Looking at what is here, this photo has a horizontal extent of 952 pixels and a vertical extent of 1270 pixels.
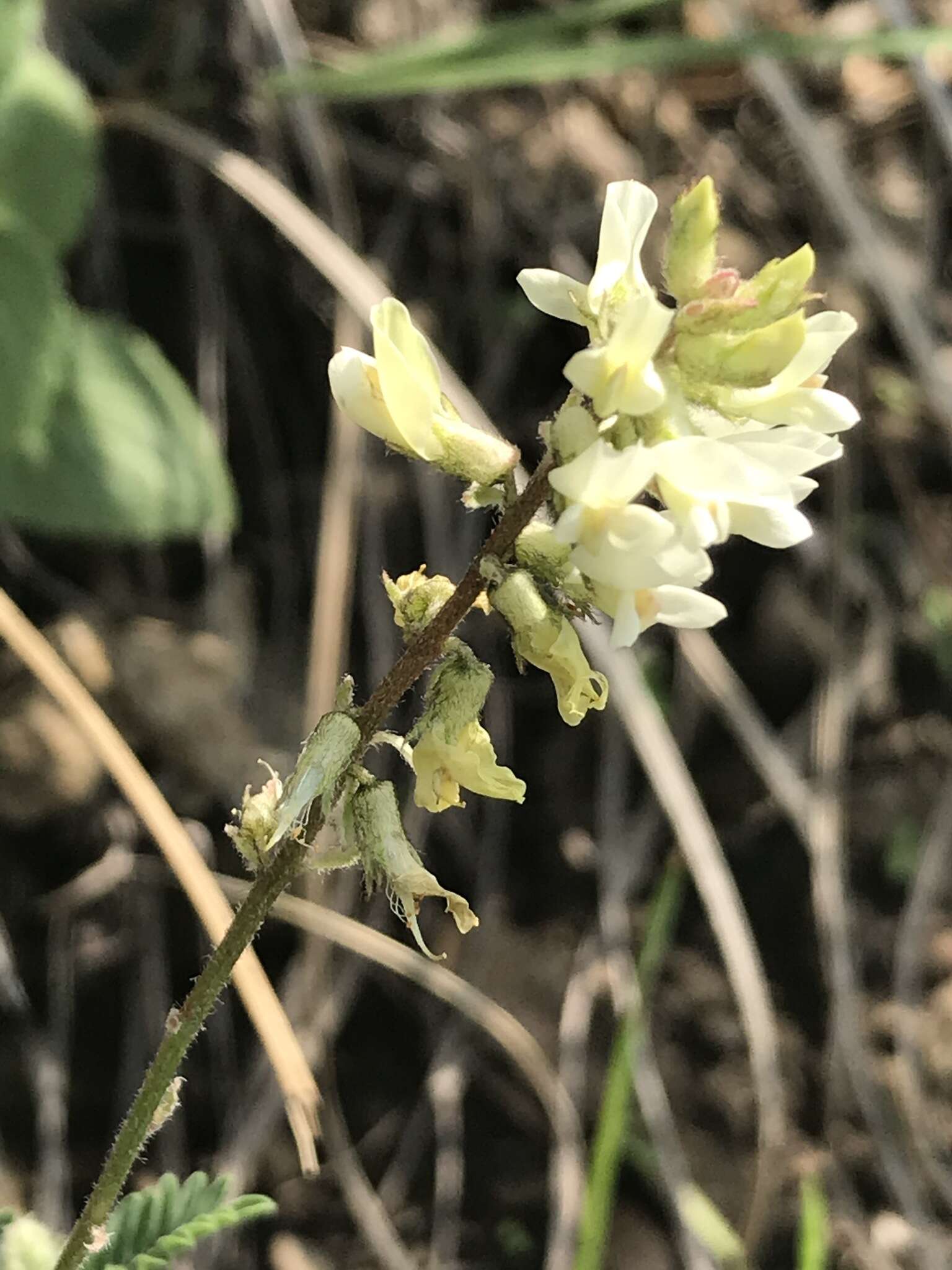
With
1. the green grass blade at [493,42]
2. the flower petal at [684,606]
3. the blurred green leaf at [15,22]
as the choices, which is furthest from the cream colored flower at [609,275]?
the blurred green leaf at [15,22]

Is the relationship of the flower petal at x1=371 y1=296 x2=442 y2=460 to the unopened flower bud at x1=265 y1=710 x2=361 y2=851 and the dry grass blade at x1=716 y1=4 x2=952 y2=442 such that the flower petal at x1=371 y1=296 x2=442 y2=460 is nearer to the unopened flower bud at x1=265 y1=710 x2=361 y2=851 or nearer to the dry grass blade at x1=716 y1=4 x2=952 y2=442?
the unopened flower bud at x1=265 y1=710 x2=361 y2=851

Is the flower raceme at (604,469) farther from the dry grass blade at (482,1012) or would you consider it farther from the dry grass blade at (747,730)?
the dry grass blade at (747,730)

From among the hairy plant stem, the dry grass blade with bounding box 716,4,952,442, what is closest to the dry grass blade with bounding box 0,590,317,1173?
the hairy plant stem

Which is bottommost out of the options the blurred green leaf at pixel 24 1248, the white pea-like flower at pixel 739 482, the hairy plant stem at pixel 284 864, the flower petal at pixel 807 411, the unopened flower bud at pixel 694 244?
the blurred green leaf at pixel 24 1248

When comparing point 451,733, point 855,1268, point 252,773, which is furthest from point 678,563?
point 855,1268

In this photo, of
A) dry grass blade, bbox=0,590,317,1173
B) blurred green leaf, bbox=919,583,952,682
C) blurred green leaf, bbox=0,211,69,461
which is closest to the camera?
dry grass blade, bbox=0,590,317,1173

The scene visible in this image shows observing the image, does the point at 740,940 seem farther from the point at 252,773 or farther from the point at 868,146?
the point at 868,146
